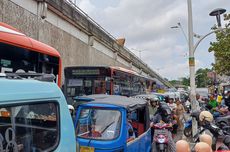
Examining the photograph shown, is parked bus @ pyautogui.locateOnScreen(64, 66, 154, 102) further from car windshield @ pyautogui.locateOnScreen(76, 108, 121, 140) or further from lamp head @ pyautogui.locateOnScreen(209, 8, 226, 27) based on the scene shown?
car windshield @ pyautogui.locateOnScreen(76, 108, 121, 140)

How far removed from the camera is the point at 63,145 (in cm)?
289

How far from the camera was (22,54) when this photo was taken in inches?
262

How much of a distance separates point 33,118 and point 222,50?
2097cm

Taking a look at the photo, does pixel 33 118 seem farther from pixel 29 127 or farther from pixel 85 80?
pixel 85 80

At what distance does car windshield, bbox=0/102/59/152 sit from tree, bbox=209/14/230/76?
795 inches

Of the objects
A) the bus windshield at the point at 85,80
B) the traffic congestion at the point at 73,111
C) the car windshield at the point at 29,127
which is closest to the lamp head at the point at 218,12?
the traffic congestion at the point at 73,111

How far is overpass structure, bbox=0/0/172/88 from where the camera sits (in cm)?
1141

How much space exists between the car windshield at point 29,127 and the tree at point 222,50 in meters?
Result: 20.2

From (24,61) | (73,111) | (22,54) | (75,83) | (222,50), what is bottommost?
(73,111)

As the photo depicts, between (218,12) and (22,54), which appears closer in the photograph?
(22,54)

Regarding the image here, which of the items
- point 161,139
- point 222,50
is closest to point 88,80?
point 161,139

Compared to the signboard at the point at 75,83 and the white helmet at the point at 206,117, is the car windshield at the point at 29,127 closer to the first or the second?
the white helmet at the point at 206,117

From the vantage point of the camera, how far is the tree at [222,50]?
844 inches

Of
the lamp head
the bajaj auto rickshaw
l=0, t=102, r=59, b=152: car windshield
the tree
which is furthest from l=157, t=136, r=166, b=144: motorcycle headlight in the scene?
the tree
